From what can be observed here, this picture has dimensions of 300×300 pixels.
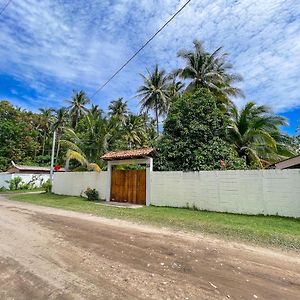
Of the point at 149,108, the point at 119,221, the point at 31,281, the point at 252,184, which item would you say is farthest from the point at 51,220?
the point at 149,108

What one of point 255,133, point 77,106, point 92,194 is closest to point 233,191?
point 255,133

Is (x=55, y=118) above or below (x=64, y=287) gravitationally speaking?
above

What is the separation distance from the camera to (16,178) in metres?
31.0

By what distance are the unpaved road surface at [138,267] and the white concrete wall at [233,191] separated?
4615 millimetres

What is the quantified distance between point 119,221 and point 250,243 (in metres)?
4.89

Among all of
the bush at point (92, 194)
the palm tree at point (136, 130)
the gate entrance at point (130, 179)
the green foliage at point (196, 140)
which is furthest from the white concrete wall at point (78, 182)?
the palm tree at point (136, 130)

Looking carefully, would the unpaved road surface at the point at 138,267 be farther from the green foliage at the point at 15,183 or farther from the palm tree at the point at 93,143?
the green foliage at the point at 15,183

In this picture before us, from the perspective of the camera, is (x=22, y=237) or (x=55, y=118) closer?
(x=22, y=237)

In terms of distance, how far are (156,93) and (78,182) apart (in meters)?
14.6

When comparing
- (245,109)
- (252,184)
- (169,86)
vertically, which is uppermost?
(169,86)

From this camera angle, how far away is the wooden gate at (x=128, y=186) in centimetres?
1598

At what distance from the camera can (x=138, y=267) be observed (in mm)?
5035

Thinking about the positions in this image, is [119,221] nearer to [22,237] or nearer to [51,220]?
[51,220]

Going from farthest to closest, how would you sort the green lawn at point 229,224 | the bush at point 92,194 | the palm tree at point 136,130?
the palm tree at point 136,130 < the bush at point 92,194 < the green lawn at point 229,224
